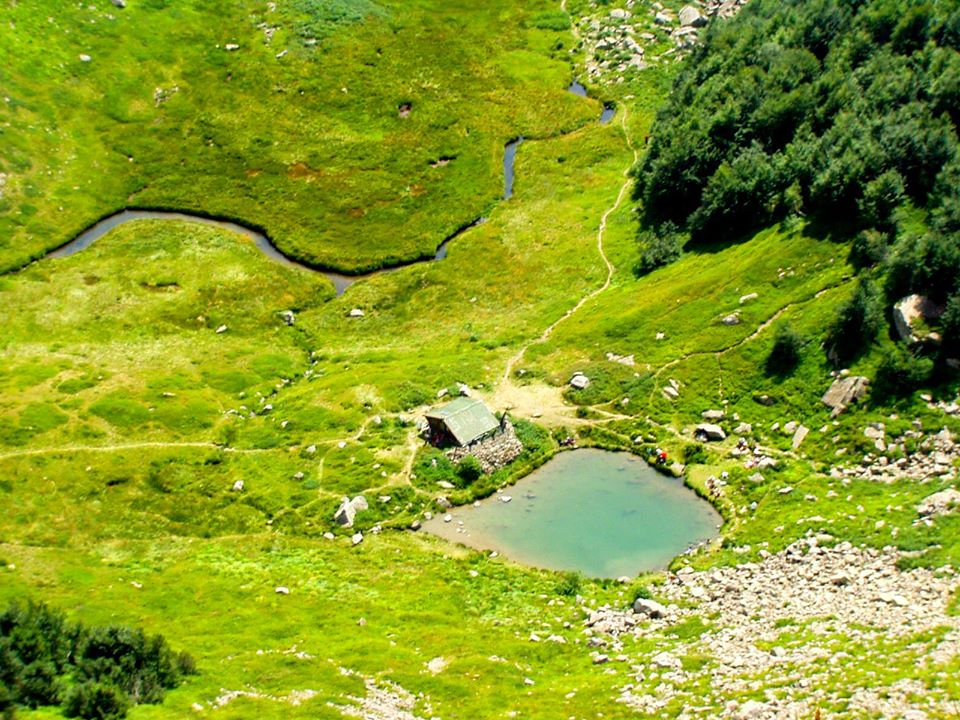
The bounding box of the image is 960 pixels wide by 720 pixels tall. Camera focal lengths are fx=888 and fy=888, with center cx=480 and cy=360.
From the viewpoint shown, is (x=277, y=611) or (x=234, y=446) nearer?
(x=277, y=611)

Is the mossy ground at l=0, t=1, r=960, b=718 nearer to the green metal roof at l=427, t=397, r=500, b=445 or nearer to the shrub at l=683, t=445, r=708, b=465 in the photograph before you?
the shrub at l=683, t=445, r=708, b=465

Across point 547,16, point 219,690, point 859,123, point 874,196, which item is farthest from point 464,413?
point 547,16

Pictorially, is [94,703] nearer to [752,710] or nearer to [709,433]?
[752,710]

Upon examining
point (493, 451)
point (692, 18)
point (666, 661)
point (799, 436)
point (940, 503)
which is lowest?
point (493, 451)

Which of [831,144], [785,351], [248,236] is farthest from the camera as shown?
[248,236]

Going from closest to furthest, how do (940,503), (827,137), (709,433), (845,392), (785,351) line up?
(940,503)
(845,392)
(709,433)
(785,351)
(827,137)

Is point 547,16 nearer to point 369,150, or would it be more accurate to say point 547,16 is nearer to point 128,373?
point 369,150

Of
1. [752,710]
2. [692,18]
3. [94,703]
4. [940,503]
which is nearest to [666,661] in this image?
[752,710]
